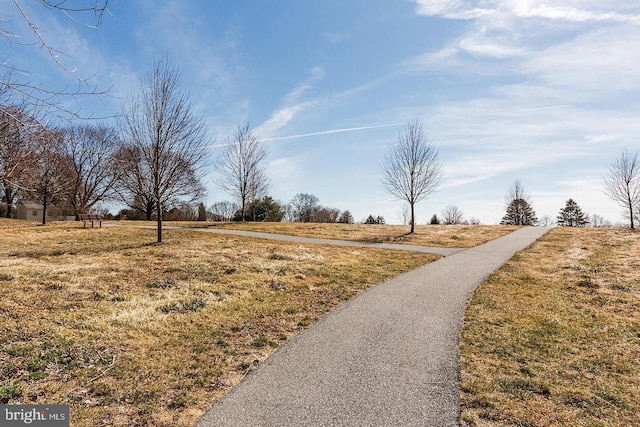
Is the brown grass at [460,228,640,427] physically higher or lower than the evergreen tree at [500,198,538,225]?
lower

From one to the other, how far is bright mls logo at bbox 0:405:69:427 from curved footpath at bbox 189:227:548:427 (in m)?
1.40

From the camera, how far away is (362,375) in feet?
13.1

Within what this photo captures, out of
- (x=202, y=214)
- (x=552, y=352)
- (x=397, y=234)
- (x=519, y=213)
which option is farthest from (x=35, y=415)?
(x=519, y=213)

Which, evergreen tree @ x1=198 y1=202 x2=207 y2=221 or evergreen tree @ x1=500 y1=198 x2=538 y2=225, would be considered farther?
evergreen tree @ x1=198 y1=202 x2=207 y2=221

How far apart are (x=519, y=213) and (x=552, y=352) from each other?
50.3 meters

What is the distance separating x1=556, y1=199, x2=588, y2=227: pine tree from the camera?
51394 mm

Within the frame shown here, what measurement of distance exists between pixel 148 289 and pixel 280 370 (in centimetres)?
510

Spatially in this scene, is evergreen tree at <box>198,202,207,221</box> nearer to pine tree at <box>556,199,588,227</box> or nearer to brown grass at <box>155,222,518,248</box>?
brown grass at <box>155,222,518,248</box>

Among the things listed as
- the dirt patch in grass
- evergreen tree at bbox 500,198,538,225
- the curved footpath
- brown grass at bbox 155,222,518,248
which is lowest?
the curved footpath

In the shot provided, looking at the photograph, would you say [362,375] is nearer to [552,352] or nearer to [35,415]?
[552,352]

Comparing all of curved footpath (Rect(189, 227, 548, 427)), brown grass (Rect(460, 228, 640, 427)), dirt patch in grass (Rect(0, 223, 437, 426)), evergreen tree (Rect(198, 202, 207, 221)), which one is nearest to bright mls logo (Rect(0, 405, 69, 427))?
dirt patch in grass (Rect(0, 223, 437, 426))

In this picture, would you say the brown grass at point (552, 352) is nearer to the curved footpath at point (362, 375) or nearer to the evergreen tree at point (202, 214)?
the curved footpath at point (362, 375)

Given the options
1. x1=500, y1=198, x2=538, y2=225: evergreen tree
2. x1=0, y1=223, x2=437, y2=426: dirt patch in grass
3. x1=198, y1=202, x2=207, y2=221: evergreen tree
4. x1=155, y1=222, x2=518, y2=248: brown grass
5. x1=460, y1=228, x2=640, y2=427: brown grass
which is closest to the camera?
x1=460, y1=228, x2=640, y2=427: brown grass

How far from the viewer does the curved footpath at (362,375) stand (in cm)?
315
